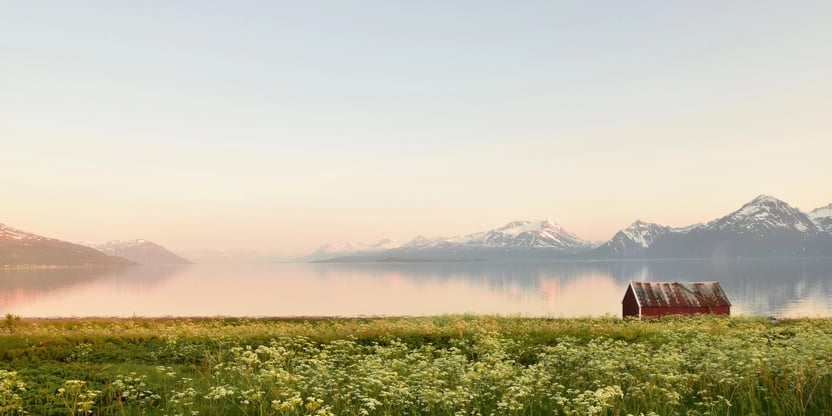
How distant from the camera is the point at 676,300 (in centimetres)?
5122

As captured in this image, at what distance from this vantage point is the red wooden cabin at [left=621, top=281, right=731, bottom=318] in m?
50.8

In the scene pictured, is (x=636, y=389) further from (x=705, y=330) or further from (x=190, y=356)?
(x=705, y=330)

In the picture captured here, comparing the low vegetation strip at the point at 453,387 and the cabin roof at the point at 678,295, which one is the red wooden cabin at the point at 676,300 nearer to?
the cabin roof at the point at 678,295

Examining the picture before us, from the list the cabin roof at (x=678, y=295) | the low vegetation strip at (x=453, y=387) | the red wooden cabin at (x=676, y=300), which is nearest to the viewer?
the low vegetation strip at (x=453, y=387)

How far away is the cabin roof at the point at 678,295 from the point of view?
51125 millimetres

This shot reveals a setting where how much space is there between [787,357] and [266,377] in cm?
1350

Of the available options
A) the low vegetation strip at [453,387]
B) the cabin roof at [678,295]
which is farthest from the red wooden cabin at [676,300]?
the low vegetation strip at [453,387]

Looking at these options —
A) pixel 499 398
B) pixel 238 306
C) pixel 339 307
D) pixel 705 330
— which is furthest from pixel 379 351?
pixel 238 306

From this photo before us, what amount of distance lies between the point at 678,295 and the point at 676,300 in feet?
2.39

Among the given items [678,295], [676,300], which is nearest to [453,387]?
[676,300]

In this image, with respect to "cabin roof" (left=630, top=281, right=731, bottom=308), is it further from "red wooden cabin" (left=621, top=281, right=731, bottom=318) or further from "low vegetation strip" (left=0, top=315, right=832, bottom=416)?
"low vegetation strip" (left=0, top=315, right=832, bottom=416)

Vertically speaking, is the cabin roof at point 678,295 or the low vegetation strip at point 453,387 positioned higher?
the low vegetation strip at point 453,387

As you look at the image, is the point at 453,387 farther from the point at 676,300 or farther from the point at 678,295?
the point at 678,295

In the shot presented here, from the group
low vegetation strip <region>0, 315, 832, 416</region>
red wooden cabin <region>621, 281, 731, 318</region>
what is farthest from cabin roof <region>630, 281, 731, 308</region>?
low vegetation strip <region>0, 315, 832, 416</region>
